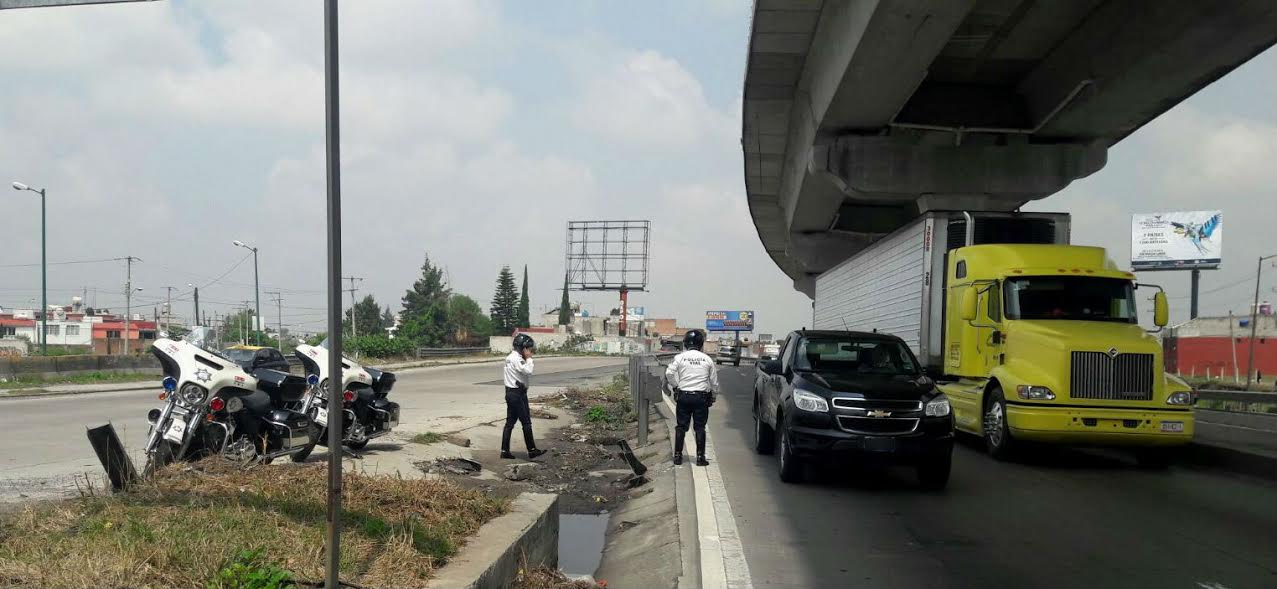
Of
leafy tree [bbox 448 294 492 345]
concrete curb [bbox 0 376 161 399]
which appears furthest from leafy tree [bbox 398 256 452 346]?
concrete curb [bbox 0 376 161 399]

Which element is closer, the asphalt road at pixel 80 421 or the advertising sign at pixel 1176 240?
the asphalt road at pixel 80 421

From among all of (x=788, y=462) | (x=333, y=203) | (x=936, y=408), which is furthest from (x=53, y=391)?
(x=333, y=203)

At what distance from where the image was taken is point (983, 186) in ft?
68.7

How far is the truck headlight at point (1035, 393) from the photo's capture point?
37.9 ft

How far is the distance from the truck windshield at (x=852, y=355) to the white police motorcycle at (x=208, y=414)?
233 inches

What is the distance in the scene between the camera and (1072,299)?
42.0 ft

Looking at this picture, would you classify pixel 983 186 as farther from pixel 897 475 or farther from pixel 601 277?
pixel 601 277

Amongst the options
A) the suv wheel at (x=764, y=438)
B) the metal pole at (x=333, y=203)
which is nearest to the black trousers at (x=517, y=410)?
the suv wheel at (x=764, y=438)

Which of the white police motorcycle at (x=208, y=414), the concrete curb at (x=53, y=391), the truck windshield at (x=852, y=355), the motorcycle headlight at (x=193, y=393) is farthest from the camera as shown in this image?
the concrete curb at (x=53, y=391)

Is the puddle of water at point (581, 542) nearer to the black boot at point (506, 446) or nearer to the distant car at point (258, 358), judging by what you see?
the black boot at point (506, 446)

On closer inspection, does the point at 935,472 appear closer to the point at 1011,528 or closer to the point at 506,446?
the point at 1011,528

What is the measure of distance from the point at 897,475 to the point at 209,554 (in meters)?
8.51

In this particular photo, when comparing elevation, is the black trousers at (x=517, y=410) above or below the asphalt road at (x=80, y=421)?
above

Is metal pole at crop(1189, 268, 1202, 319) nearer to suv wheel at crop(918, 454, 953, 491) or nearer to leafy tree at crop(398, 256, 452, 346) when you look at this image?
suv wheel at crop(918, 454, 953, 491)
